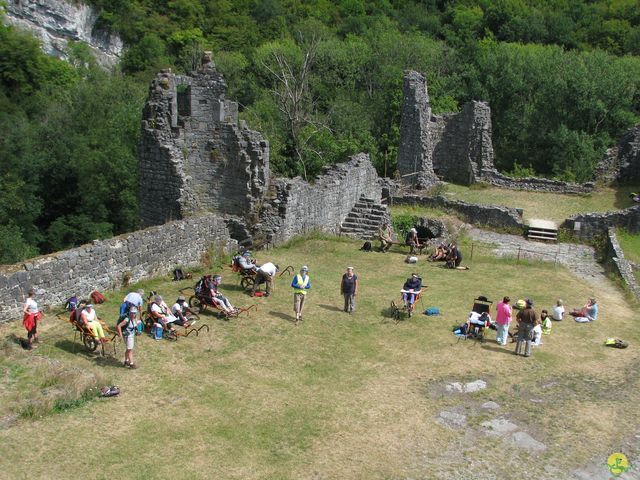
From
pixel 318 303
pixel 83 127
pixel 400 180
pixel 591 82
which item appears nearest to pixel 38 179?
pixel 83 127

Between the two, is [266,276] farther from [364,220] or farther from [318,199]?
[364,220]

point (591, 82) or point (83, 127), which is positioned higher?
point (591, 82)

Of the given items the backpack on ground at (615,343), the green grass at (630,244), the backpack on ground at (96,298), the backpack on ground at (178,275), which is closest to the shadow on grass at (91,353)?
the backpack on ground at (96,298)

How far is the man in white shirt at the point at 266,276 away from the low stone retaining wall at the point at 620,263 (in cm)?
1046

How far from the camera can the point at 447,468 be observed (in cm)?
1116

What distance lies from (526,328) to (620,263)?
9564 mm

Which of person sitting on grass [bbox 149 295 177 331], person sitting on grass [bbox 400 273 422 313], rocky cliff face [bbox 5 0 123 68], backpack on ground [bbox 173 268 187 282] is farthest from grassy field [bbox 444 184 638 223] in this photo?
rocky cliff face [bbox 5 0 123 68]

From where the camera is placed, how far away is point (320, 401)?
42.9 feet

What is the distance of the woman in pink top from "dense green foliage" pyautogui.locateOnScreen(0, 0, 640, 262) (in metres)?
24.0

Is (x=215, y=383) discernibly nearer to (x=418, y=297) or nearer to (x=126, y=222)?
(x=418, y=297)

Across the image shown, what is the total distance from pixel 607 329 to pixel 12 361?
13392 millimetres

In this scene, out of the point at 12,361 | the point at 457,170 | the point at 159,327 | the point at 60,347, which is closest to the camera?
the point at 12,361

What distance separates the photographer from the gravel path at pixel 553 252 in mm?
23969

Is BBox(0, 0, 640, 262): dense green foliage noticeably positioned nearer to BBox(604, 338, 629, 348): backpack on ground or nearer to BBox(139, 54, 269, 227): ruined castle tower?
BBox(139, 54, 269, 227): ruined castle tower
